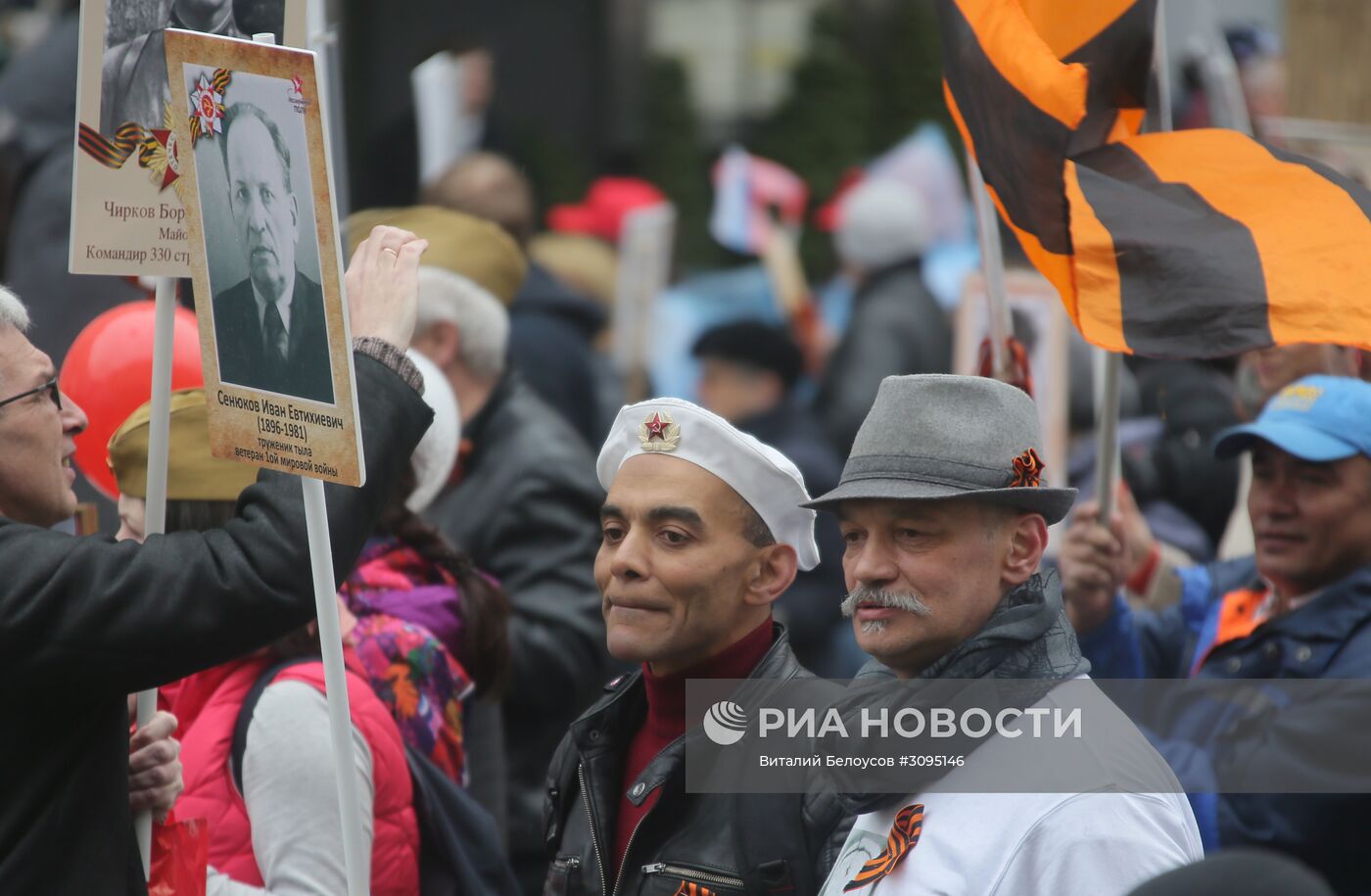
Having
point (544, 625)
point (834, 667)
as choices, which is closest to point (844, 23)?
point (834, 667)

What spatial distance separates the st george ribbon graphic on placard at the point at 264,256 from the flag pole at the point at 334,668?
0.06 metres

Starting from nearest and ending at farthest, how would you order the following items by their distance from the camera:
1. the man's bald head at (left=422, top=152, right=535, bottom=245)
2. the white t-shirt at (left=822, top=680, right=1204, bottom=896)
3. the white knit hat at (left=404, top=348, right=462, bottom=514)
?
the white t-shirt at (left=822, top=680, right=1204, bottom=896) → the white knit hat at (left=404, top=348, right=462, bottom=514) → the man's bald head at (left=422, top=152, right=535, bottom=245)

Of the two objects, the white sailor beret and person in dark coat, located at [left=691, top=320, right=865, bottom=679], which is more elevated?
the white sailor beret

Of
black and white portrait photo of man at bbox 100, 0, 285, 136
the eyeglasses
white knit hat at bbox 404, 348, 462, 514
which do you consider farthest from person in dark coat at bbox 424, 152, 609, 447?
the eyeglasses

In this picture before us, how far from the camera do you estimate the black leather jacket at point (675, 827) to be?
303 cm

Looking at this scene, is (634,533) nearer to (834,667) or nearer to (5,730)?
(5,730)

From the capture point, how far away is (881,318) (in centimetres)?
874

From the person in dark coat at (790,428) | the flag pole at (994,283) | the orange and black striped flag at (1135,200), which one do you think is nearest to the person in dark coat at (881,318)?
the person in dark coat at (790,428)

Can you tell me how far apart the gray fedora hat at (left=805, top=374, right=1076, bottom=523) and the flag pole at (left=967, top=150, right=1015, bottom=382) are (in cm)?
108

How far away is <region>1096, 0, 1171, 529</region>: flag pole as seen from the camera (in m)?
4.05

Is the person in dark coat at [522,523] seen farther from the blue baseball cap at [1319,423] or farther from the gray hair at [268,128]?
the gray hair at [268,128]

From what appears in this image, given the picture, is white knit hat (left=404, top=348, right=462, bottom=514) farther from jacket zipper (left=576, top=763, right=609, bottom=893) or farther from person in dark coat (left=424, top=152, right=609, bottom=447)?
person in dark coat (left=424, top=152, right=609, bottom=447)

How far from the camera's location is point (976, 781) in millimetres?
2723

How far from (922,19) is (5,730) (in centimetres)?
1780
